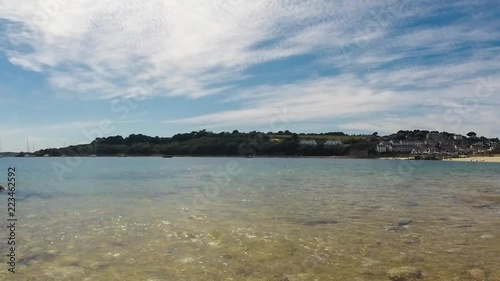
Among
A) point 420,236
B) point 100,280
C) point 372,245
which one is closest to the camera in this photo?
point 100,280

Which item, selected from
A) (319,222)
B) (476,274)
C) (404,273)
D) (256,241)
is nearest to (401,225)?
(319,222)

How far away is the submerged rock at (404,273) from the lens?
10313 millimetres

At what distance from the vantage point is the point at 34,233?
16.6m

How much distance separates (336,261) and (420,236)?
5337 mm

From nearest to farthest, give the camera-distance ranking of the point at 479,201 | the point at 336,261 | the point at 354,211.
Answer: the point at 336,261, the point at 354,211, the point at 479,201

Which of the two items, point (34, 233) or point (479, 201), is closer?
→ point (34, 233)

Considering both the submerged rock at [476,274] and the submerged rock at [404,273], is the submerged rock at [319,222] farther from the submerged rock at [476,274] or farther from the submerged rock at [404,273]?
the submerged rock at [476,274]

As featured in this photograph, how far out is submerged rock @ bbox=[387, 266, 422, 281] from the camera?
1031cm

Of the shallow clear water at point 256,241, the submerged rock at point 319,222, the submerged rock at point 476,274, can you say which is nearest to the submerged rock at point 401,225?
the shallow clear water at point 256,241

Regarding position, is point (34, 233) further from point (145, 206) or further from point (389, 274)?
point (389, 274)

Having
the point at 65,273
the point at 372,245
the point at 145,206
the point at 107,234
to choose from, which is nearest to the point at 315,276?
the point at 372,245

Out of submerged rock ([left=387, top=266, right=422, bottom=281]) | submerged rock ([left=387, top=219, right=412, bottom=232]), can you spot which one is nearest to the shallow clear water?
submerged rock ([left=387, top=219, right=412, bottom=232])

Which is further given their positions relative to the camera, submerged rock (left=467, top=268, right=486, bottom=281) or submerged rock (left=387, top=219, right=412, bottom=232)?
submerged rock (left=387, top=219, right=412, bottom=232)

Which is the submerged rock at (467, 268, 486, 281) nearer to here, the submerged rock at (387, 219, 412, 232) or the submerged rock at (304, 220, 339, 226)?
the submerged rock at (387, 219, 412, 232)
